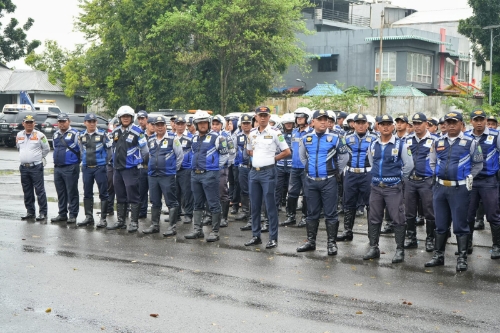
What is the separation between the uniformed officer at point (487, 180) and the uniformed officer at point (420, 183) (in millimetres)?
775

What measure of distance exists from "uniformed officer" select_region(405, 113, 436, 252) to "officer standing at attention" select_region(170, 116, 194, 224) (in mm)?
4507

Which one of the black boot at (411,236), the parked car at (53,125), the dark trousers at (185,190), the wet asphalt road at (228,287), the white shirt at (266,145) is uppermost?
the parked car at (53,125)

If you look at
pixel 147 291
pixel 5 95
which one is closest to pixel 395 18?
pixel 5 95

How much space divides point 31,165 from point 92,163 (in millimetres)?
1587

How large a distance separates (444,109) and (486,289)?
40857 millimetres

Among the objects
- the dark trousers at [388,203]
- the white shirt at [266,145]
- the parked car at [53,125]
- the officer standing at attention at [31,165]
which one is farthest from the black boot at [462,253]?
the parked car at [53,125]

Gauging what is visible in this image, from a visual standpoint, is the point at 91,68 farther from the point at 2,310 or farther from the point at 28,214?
the point at 2,310

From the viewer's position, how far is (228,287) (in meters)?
9.23

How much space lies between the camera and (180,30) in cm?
4312

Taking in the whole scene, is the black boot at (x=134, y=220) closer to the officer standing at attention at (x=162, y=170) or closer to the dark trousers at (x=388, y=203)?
the officer standing at attention at (x=162, y=170)

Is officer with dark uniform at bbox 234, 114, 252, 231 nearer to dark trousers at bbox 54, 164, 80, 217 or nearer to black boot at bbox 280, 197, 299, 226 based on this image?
black boot at bbox 280, 197, 299, 226

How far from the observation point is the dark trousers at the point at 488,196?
36.8ft

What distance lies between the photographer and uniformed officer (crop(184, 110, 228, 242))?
12.8m

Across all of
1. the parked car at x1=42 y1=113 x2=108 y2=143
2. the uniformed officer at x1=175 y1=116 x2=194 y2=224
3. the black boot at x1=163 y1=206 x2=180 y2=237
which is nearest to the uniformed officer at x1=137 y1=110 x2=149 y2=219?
the uniformed officer at x1=175 y1=116 x2=194 y2=224
